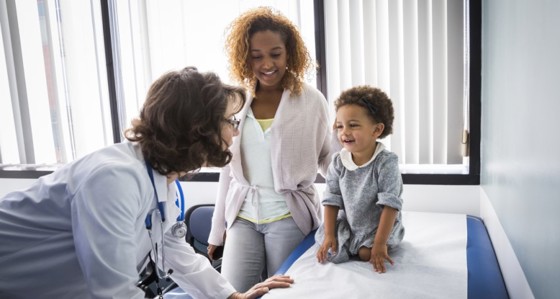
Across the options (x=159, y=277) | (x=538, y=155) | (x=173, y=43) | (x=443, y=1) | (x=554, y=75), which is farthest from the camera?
(x=173, y=43)

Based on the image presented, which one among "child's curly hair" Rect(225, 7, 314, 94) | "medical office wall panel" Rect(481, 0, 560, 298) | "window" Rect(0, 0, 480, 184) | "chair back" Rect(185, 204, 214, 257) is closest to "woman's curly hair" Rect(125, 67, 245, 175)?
"child's curly hair" Rect(225, 7, 314, 94)

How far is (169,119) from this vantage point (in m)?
1.16

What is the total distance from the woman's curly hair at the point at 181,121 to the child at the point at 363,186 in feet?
1.77

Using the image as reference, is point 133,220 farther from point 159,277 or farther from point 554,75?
point 554,75

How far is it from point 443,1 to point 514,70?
103 centimetres

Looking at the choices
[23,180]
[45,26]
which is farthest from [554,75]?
[23,180]

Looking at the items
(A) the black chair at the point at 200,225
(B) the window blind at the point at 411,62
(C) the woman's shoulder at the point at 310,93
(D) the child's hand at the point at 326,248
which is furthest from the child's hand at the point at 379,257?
(A) the black chair at the point at 200,225

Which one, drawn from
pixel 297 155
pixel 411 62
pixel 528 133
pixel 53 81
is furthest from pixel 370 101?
pixel 53 81

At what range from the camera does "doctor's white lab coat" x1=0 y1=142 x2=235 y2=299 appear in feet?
3.36

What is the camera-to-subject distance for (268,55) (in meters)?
1.83

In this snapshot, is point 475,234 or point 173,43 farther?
point 173,43

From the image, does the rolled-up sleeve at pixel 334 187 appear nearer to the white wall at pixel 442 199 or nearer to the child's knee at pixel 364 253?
the child's knee at pixel 364 253

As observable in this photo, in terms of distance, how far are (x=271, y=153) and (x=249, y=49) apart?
1.50 ft

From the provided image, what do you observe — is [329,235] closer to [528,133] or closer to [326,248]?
[326,248]
